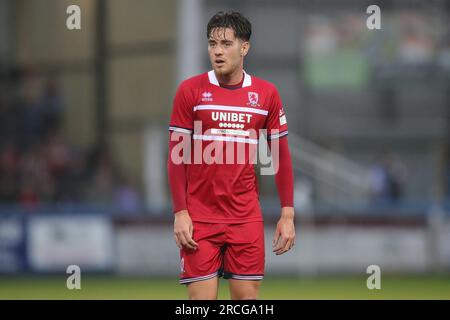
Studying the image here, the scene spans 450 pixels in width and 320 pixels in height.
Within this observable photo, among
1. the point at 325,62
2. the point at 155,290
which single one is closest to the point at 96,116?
the point at 325,62

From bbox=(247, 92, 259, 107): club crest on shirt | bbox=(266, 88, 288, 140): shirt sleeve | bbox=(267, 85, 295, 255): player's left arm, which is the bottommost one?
bbox=(267, 85, 295, 255): player's left arm

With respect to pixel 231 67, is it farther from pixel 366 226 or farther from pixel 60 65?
pixel 60 65

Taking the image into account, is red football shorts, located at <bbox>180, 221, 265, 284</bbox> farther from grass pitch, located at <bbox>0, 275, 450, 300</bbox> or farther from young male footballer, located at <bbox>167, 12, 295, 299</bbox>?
grass pitch, located at <bbox>0, 275, 450, 300</bbox>

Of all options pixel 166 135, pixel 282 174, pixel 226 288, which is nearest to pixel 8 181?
pixel 166 135

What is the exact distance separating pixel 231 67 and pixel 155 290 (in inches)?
366

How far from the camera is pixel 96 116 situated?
26.4 metres

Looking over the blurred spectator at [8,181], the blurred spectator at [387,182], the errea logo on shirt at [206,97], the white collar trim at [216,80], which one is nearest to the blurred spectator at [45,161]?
the blurred spectator at [8,181]

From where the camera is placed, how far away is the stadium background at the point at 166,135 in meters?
19.1

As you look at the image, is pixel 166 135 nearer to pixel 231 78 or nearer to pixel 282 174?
pixel 282 174

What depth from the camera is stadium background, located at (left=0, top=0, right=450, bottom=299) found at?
19.1m

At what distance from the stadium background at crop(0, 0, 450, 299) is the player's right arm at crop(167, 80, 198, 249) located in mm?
9893

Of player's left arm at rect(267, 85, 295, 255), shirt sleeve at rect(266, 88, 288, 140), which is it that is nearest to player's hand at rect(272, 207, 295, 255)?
player's left arm at rect(267, 85, 295, 255)

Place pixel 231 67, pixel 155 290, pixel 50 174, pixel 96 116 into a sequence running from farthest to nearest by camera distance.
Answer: pixel 96 116 < pixel 50 174 < pixel 155 290 < pixel 231 67
